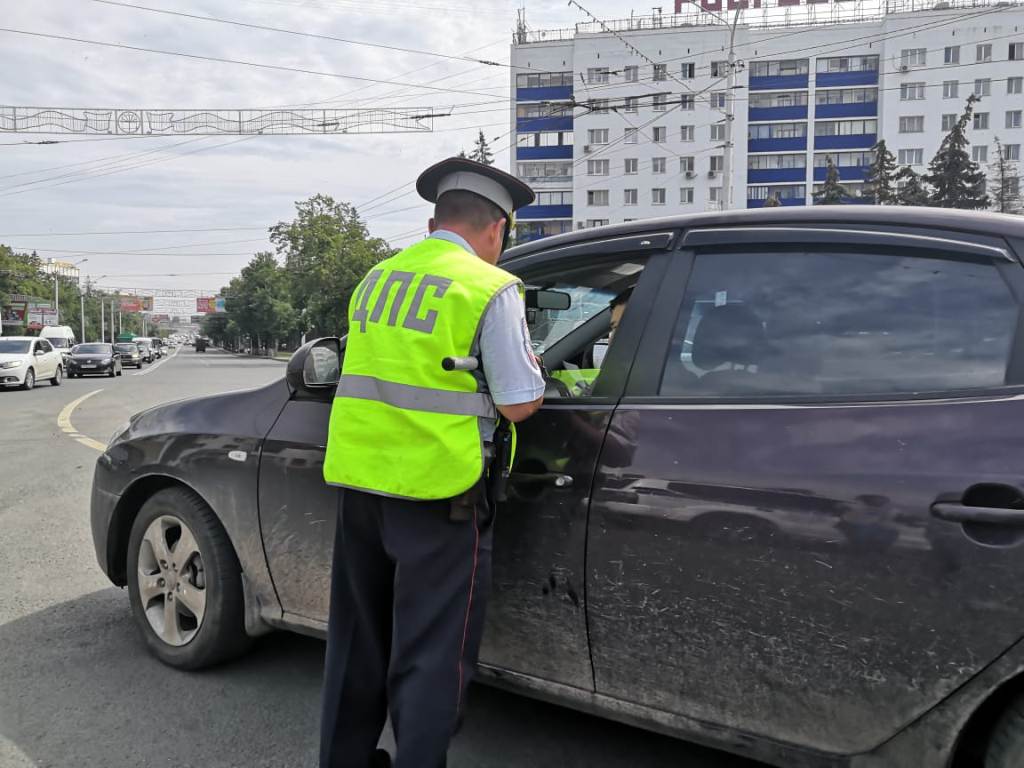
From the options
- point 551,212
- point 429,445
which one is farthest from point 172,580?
point 551,212

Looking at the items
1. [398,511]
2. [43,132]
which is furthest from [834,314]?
[43,132]

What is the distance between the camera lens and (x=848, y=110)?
69.3m

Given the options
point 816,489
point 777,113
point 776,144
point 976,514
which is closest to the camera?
point 976,514

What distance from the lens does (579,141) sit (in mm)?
74000

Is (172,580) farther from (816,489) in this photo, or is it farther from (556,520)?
(816,489)

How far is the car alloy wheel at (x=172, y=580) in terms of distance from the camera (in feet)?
10.3

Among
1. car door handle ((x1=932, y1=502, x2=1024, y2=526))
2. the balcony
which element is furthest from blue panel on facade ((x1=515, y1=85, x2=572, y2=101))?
car door handle ((x1=932, y1=502, x2=1024, y2=526))

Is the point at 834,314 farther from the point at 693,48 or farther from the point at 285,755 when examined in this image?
the point at 693,48

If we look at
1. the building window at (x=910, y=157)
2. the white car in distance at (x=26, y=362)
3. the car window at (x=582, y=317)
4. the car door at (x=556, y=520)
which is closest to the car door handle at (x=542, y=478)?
the car door at (x=556, y=520)

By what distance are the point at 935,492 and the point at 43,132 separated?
89.6 ft

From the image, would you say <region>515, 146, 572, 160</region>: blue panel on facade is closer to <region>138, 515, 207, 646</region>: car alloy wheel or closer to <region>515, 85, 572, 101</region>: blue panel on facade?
<region>515, 85, 572, 101</region>: blue panel on facade

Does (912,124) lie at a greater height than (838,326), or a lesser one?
greater

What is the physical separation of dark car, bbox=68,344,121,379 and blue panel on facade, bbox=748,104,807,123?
60.2 meters

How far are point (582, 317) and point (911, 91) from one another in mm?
77479
